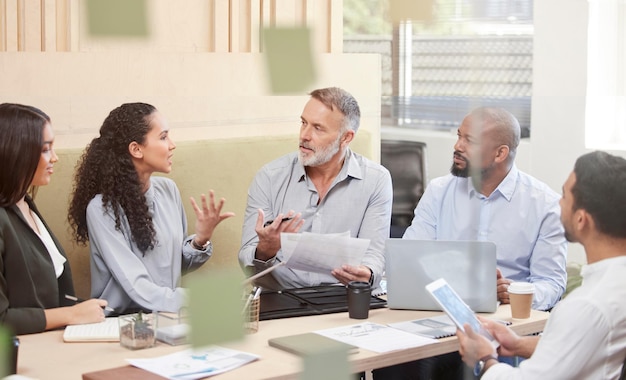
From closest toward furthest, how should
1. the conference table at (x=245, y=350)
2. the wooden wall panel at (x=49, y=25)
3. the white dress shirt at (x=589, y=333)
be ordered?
the white dress shirt at (x=589, y=333) < the conference table at (x=245, y=350) < the wooden wall panel at (x=49, y=25)

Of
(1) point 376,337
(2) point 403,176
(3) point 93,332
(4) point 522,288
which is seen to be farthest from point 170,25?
(2) point 403,176

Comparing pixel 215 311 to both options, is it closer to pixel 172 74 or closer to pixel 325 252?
pixel 325 252

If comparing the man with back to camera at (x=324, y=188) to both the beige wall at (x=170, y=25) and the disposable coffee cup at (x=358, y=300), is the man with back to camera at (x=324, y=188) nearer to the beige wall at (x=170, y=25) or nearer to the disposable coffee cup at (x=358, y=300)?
the beige wall at (x=170, y=25)

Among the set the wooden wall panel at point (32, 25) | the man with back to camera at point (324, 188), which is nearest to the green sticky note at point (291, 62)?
the wooden wall panel at point (32, 25)

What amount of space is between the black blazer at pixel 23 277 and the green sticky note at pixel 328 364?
3.18 ft

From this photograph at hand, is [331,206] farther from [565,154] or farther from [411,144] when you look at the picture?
[411,144]

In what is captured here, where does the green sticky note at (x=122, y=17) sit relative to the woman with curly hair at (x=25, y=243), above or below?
above

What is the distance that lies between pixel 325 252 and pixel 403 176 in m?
1.38

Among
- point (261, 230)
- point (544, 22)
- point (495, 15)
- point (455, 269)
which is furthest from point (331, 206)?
point (495, 15)

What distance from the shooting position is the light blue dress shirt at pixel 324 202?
1.93m

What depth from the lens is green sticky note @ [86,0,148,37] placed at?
0.37 metres

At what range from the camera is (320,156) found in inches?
76.0

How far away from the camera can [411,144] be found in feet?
9.04

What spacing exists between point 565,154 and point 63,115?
1.12m
